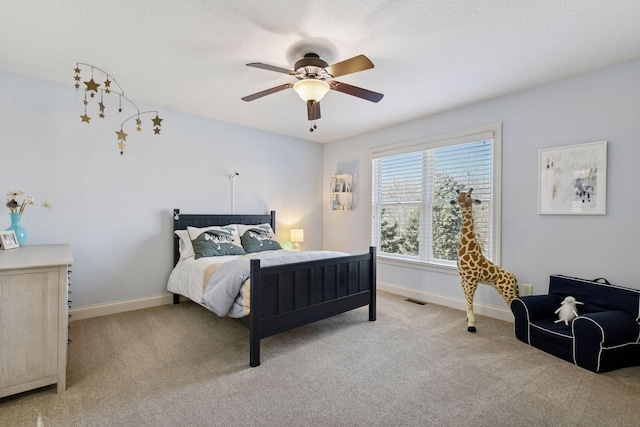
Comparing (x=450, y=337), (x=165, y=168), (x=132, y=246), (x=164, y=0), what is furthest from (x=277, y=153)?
(x=450, y=337)

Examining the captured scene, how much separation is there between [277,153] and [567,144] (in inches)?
145

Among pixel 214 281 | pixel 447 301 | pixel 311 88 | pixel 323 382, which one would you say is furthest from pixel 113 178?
pixel 447 301

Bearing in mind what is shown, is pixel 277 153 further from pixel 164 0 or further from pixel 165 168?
pixel 164 0

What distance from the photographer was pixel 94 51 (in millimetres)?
2510

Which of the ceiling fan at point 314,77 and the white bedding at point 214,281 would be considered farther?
the white bedding at point 214,281

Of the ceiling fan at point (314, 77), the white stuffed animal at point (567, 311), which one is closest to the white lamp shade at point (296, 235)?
the ceiling fan at point (314, 77)

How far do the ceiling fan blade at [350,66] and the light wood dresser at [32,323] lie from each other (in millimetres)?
2185

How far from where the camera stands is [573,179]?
115 inches

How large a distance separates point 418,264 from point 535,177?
1713 millimetres

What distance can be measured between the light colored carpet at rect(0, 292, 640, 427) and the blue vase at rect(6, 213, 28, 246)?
3.20 ft

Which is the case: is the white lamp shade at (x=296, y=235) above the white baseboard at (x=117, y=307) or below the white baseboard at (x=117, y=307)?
above

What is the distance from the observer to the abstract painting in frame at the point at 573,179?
9.09ft

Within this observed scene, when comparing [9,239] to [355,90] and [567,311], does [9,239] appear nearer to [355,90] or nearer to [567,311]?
[355,90]

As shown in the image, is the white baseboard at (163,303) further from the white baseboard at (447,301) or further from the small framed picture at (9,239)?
the small framed picture at (9,239)
